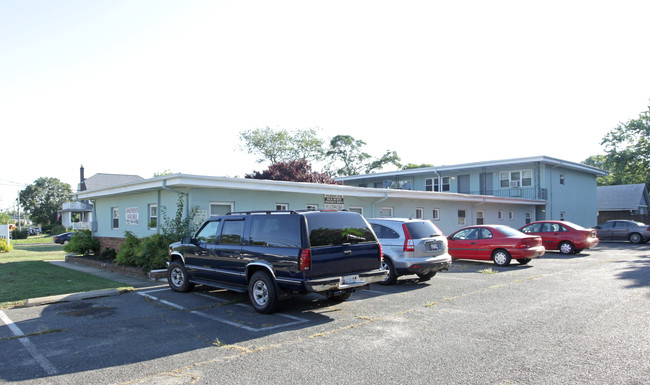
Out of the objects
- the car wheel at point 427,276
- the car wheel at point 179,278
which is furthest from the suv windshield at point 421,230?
the car wheel at point 179,278

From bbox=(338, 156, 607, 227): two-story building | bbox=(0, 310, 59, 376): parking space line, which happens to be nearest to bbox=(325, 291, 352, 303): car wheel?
bbox=(0, 310, 59, 376): parking space line

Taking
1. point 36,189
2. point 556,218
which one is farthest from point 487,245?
A: point 36,189

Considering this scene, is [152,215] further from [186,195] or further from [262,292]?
[262,292]

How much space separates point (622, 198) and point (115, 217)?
143 feet

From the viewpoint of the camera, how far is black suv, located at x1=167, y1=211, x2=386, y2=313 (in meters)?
7.13

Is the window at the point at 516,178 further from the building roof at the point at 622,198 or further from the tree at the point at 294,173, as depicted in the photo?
the building roof at the point at 622,198

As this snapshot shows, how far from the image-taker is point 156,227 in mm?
14625

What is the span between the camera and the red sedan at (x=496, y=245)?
14195 millimetres

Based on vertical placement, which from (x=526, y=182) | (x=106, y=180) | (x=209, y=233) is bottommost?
(x=209, y=233)

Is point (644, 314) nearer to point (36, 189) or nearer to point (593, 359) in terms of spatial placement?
point (593, 359)

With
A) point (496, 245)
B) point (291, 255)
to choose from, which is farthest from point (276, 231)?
point (496, 245)

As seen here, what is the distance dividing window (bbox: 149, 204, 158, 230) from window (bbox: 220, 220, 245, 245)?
6.98m

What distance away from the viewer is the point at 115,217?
706 inches

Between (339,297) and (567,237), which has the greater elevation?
(567,237)
